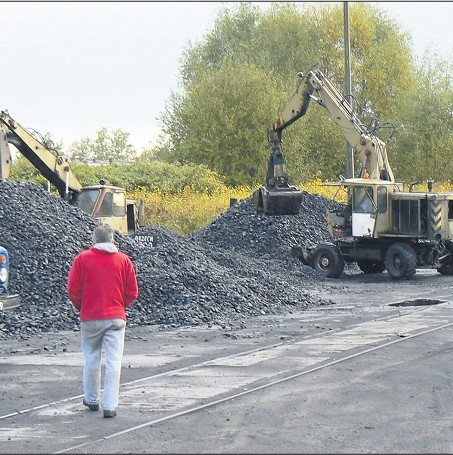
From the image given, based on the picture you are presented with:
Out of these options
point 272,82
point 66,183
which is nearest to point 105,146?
point 272,82

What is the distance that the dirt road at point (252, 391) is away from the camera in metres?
9.12

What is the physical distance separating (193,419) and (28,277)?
32.4ft

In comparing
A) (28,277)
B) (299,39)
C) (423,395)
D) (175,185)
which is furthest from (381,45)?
(423,395)

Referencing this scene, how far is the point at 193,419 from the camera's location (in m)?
10.1

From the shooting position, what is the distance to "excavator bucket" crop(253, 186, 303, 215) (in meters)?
28.4

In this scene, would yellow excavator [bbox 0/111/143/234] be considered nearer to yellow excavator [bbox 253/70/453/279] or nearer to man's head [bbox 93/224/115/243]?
yellow excavator [bbox 253/70/453/279]

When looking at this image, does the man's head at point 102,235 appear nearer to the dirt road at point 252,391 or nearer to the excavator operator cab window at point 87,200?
the dirt road at point 252,391

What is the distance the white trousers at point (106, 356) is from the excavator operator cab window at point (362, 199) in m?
19.2

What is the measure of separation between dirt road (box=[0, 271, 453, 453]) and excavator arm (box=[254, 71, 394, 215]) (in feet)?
30.7

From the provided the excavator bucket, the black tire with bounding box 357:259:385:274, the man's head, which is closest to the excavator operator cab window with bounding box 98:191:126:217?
the excavator bucket

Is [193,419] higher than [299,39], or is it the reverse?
[299,39]

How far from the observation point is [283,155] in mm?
29109

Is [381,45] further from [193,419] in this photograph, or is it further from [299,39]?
[193,419]

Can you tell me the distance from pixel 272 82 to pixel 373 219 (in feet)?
111
